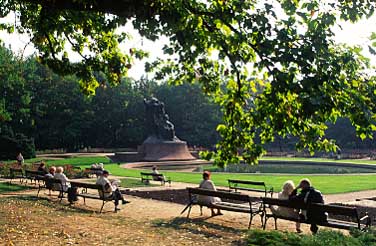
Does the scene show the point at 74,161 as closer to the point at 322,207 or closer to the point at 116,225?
the point at 116,225

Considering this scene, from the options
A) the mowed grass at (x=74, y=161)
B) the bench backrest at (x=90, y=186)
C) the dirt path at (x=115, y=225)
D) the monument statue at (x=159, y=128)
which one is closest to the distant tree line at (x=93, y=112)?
the mowed grass at (x=74, y=161)

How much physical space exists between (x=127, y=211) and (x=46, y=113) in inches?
2332

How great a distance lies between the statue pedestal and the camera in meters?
43.7

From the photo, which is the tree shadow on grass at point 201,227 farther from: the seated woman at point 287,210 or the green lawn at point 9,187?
the green lawn at point 9,187

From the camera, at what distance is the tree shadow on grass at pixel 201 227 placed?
31.9ft

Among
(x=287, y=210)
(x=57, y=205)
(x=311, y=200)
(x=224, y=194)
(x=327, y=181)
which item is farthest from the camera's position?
(x=327, y=181)

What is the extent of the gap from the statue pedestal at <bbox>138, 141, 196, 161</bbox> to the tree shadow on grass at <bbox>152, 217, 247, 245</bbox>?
31.6 metres

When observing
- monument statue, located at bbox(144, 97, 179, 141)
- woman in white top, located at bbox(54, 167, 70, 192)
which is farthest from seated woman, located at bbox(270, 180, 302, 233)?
monument statue, located at bbox(144, 97, 179, 141)

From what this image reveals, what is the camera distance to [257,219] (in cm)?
1214

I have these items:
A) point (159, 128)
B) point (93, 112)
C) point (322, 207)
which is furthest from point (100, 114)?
point (322, 207)

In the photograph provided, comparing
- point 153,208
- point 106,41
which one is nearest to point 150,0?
point 106,41

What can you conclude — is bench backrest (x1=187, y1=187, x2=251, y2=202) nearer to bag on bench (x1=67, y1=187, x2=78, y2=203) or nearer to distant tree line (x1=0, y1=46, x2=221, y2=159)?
bag on bench (x1=67, y1=187, x2=78, y2=203)

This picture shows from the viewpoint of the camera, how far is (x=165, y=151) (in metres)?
44.4

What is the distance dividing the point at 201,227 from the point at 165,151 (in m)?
33.9
